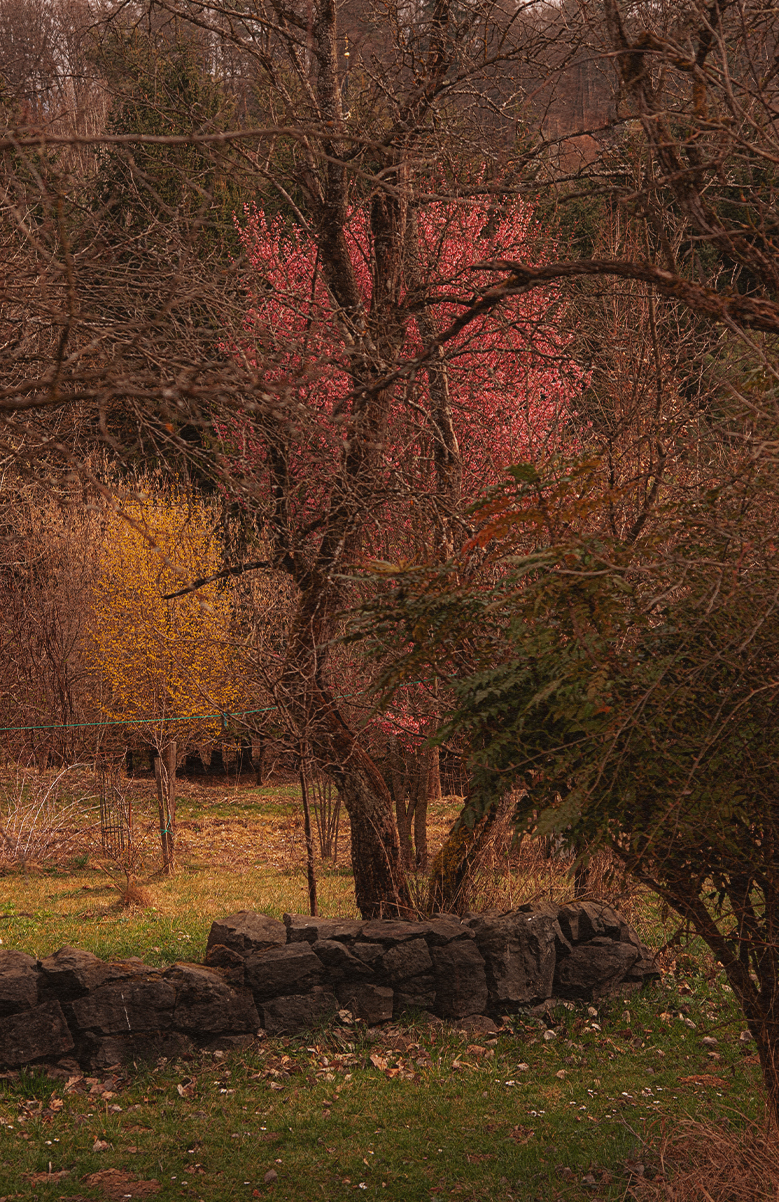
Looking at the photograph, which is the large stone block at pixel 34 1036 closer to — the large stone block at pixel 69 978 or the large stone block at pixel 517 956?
the large stone block at pixel 69 978

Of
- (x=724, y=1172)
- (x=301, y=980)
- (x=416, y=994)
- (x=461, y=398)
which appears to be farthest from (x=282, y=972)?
(x=461, y=398)

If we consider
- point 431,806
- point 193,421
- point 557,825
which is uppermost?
point 193,421

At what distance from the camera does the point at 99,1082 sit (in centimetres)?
624

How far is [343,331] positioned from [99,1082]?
477cm

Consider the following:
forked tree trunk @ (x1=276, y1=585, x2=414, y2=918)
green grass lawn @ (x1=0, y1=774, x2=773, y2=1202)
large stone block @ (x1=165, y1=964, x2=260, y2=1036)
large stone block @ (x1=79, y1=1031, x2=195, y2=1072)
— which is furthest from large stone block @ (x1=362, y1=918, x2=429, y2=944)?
large stone block @ (x1=79, y1=1031, x2=195, y2=1072)

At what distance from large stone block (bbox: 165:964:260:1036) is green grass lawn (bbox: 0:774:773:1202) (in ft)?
0.59

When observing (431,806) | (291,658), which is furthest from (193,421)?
(431,806)

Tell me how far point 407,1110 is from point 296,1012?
1.20 meters

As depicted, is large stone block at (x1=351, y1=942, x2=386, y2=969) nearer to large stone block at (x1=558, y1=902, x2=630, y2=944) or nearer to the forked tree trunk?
the forked tree trunk

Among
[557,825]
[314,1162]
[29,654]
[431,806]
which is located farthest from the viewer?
[29,654]

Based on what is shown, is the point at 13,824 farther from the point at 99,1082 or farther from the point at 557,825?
the point at 557,825

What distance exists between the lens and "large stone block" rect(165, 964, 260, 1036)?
6.62 m

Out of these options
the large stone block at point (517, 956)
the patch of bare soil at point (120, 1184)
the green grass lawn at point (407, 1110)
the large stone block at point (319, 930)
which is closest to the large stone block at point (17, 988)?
the green grass lawn at point (407, 1110)

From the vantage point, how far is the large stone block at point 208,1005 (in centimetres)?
662
